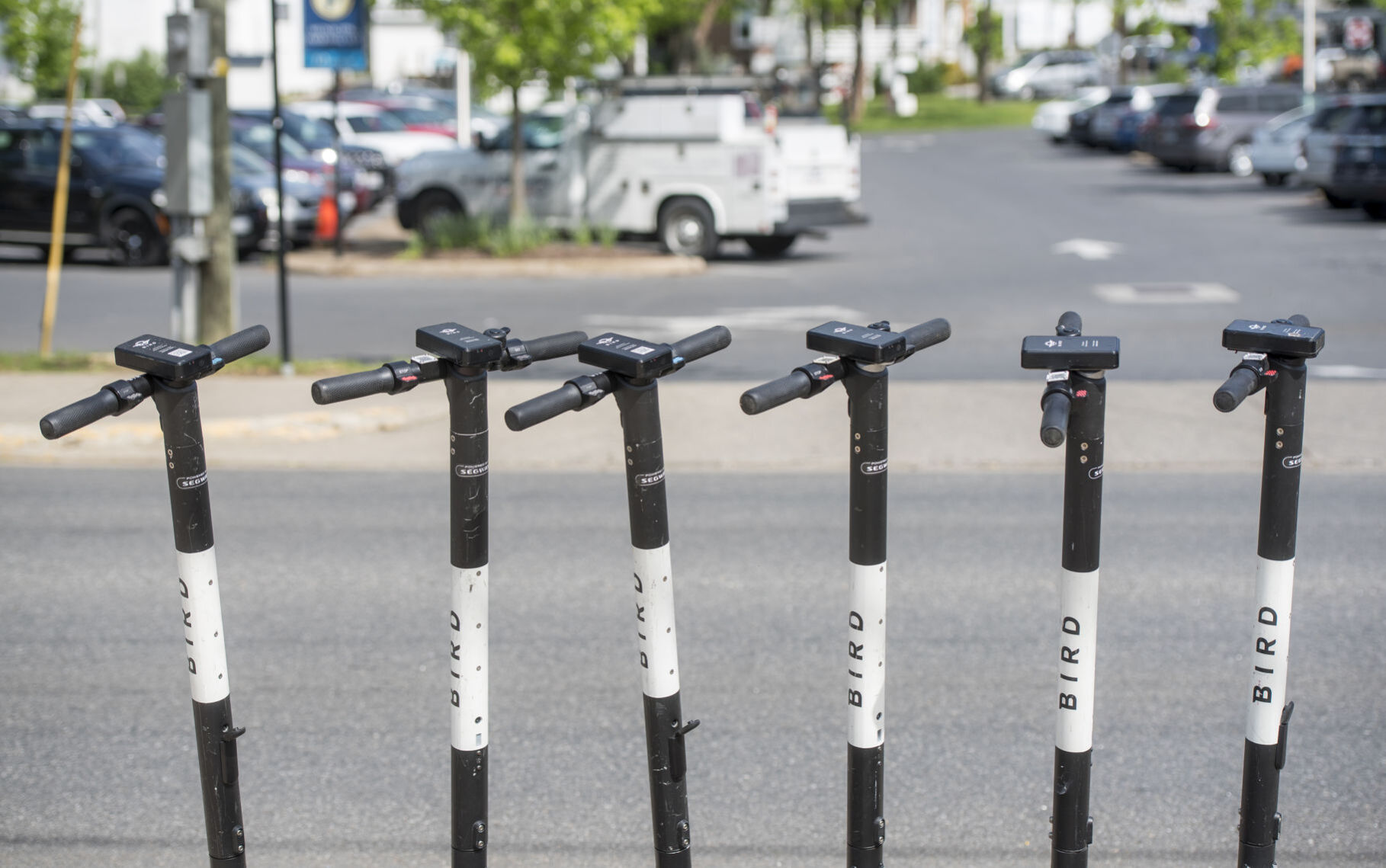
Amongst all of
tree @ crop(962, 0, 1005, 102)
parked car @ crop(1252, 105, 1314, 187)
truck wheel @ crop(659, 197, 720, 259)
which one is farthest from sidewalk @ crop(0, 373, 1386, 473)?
tree @ crop(962, 0, 1005, 102)

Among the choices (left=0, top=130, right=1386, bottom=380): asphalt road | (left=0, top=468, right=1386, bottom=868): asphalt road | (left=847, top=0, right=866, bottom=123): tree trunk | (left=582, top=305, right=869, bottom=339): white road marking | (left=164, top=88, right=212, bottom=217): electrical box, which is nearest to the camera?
(left=0, top=468, right=1386, bottom=868): asphalt road

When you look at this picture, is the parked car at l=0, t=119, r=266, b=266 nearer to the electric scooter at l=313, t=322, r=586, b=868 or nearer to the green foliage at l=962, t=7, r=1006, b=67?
the electric scooter at l=313, t=322, r=586, b=868

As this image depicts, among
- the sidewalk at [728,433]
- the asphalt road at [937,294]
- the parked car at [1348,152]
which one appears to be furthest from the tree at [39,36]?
the sidewalk at [728,433]

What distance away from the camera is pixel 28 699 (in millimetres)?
5547

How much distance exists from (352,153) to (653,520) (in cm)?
2451

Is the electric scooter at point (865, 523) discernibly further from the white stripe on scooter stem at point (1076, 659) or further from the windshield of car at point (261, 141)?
the windshield of car at point (261, 141)

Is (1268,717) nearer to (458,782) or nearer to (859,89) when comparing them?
(458,782)

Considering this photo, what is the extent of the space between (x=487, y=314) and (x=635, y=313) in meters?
1.48

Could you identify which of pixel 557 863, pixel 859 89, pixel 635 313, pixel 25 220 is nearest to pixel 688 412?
pixel 635 313

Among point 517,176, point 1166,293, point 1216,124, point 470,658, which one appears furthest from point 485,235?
point 1216,124

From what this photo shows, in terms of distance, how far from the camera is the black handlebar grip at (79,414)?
3326 mm

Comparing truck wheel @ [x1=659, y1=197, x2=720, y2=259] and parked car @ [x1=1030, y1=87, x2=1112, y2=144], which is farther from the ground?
parked car @ [x1=1030, y1=87, x2=1112, y2=144]

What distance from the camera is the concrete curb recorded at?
18.9 meters

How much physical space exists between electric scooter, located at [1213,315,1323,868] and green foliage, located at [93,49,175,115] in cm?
5397
